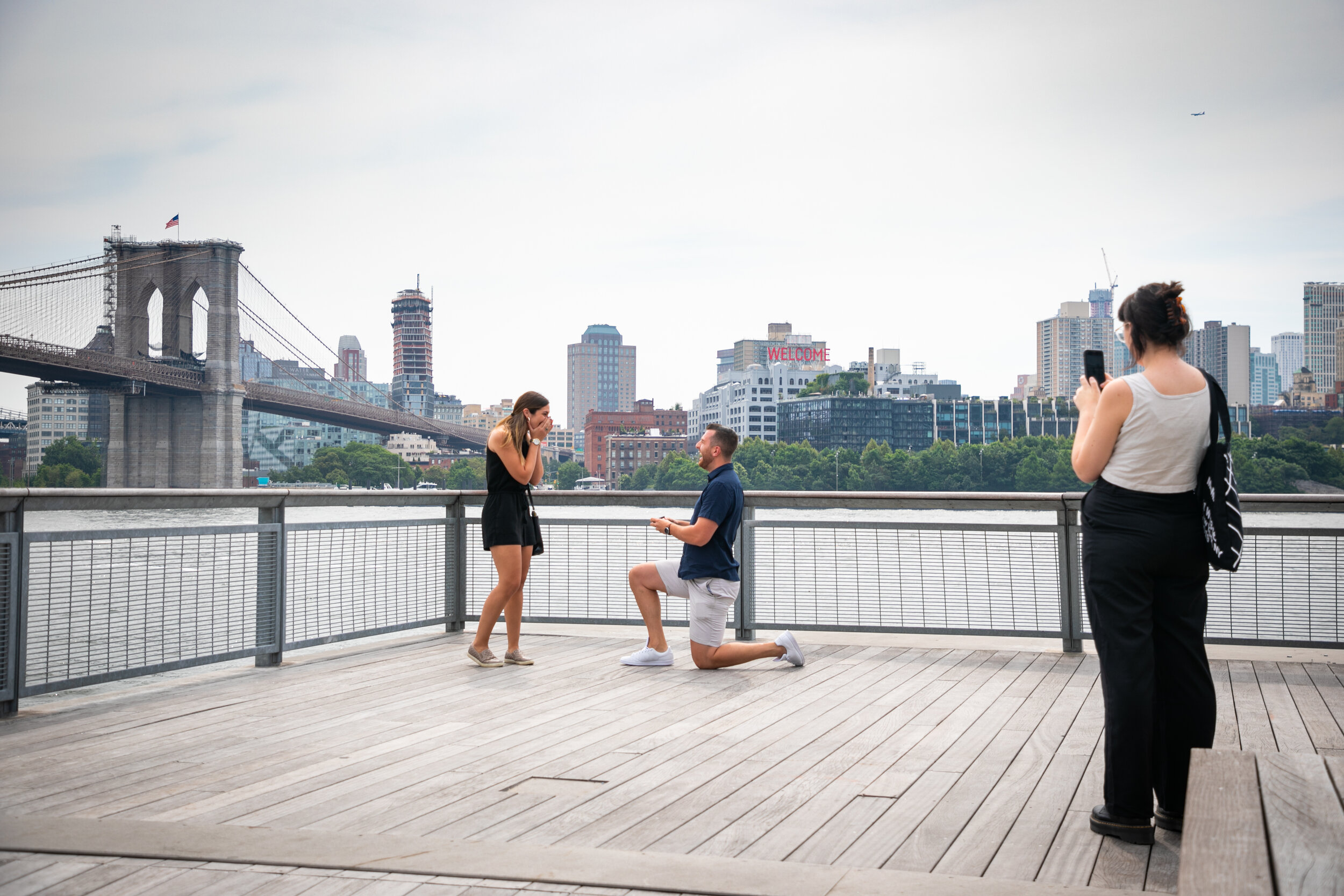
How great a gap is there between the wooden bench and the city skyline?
3755 mm

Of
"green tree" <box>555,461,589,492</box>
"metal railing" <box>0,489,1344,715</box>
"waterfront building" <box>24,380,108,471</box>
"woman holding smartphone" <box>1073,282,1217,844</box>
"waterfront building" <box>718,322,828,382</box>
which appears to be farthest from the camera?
"waterfront building" <box>718,322,828,382</box>

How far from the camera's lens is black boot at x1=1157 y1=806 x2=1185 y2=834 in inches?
111

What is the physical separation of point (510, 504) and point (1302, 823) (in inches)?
172

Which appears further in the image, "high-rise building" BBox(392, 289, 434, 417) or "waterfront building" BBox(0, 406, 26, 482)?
"high-rise building" BBox(392, 289, 434, 417)

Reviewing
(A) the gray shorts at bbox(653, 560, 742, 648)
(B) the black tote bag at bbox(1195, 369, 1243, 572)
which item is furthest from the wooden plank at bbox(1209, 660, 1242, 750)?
(A) the gray shorts at bbox(653, 560, 742, 648)

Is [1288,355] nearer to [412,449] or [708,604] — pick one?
[412,449]

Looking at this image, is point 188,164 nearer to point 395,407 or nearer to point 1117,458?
point 395,407

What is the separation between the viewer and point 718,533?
541 cm

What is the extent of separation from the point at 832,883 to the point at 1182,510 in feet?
4.28

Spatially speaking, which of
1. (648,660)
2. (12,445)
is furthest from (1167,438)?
(12,445)

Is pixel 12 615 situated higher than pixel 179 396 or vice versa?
pixel 179 396

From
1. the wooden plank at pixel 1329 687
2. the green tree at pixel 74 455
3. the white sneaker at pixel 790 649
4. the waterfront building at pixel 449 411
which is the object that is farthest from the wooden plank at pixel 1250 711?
the waterfront building at pixel 449 411

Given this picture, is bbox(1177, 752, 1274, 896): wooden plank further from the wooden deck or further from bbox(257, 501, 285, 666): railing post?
bbox(257, 501, 285, 666): railing post

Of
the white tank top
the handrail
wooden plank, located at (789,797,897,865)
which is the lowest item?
wooden plank, located at (789,797,897,865)
